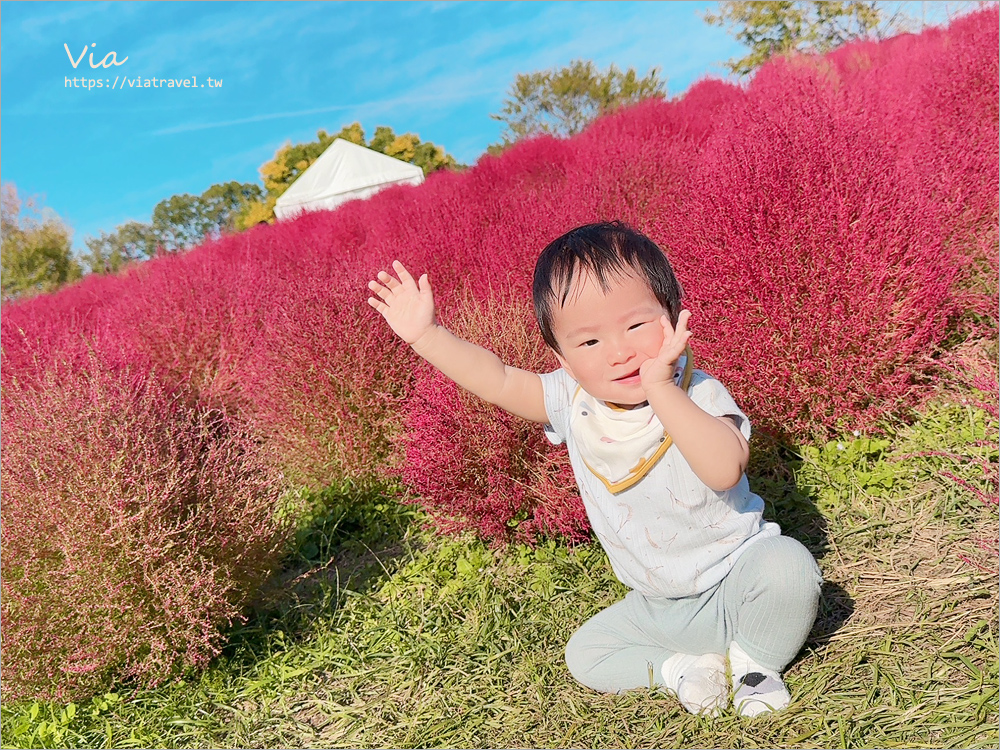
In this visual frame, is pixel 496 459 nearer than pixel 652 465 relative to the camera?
No

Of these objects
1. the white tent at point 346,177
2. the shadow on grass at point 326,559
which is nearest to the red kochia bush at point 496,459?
the shadow on grass at point 326,559

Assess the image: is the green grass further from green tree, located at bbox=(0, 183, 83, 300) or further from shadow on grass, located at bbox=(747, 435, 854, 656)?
green tree, located at bbox=(0, 183, 83, 300)

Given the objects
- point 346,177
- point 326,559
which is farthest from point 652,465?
point 346,177

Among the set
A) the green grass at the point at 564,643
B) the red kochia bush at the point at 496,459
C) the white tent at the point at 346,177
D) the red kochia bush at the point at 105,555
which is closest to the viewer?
the green grass at the point at 564,643

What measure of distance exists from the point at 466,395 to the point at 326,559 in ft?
3.25

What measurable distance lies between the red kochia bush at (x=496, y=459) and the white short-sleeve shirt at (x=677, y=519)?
68cm

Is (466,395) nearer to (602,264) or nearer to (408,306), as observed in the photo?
(408,306)

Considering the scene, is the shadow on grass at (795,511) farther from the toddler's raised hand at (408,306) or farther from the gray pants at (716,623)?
the toddler's raised hand at (408,306)

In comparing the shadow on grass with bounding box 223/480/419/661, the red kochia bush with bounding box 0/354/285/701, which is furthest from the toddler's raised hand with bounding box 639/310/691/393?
the shadow on grass with bounding box 223/480/419/661

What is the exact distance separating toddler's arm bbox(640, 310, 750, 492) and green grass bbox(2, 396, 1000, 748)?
675 millimetres

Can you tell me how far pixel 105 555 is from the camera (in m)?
2.21

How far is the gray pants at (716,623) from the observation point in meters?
1.68

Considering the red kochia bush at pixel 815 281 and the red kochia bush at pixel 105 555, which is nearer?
the red kochia bush at pixel 105 555

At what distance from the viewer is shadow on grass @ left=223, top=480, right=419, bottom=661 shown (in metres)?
2.56
